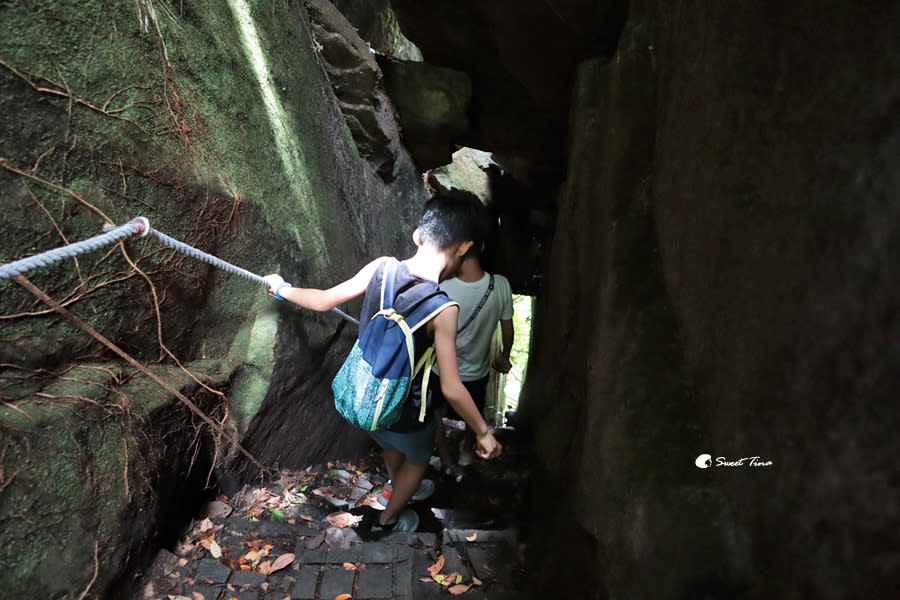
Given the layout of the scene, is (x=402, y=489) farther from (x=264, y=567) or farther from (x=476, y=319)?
(x=476, y=319)

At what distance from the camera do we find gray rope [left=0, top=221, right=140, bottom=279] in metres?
1.43

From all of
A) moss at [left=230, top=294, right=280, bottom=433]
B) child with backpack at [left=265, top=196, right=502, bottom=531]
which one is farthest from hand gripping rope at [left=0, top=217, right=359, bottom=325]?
child with backpack at [left=265, top=196, right=502, bottom=531]

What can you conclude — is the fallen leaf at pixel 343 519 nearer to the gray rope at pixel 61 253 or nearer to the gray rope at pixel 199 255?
the gray rope at pixel 199 255

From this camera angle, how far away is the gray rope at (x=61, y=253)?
143 cm

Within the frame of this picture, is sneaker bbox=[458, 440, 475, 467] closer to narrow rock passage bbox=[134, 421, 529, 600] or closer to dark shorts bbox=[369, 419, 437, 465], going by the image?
narrow rock passage bbox=[134, 421, 529, 600]

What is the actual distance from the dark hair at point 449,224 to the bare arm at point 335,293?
1.05 feet

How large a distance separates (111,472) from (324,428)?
6.51 ft

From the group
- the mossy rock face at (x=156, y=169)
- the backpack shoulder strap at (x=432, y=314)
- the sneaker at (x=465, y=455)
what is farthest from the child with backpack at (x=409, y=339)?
the sneaker at (x=465, y=455)

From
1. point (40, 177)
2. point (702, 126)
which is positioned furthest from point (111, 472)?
point (702, 126)

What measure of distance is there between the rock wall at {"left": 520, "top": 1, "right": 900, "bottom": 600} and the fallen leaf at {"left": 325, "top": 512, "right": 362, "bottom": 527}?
4.11ft

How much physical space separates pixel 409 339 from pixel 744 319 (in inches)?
58.1

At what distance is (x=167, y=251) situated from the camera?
90.6 inches

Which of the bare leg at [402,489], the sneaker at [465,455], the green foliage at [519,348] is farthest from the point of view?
the green foliage at [519,348]

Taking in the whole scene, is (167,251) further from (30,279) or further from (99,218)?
(30,279)
